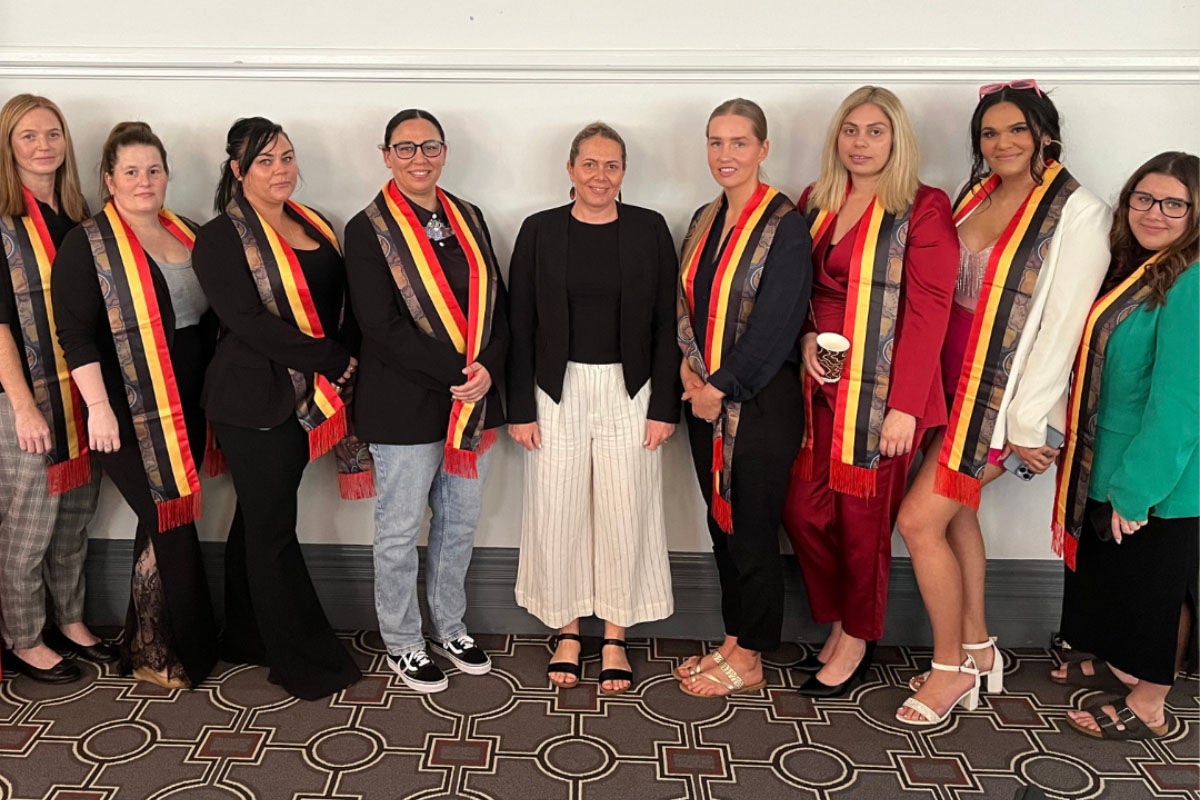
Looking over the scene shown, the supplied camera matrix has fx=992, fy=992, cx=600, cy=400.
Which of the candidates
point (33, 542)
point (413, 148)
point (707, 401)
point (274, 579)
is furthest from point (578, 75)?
point (33, 542)

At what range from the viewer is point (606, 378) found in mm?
2662

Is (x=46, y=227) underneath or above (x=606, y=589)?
above

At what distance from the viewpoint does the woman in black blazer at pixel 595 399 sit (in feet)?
8.56

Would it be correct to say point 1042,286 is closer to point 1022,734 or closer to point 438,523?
point 1022,734

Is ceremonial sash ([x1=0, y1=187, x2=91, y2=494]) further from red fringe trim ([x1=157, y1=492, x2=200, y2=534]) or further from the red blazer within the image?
the red blazer

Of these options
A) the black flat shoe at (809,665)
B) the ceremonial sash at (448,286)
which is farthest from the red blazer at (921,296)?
the ceremonial sash at (448,286)

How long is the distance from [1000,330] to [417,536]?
64.1 inches

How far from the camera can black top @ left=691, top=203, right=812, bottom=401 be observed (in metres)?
2.49

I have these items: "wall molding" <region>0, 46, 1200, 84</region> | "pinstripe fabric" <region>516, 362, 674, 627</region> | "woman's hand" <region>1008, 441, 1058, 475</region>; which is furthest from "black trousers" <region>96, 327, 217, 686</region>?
"woman's hand" <region>1008, 441, 1058, 475</region>

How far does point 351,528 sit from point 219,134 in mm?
1212

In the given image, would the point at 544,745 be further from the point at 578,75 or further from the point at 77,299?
the point at 578,75

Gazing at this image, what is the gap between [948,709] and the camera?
2.63 m

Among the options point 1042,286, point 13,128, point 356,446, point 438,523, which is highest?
point 13,128

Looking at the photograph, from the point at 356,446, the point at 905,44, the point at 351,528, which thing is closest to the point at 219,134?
the point at 356,446
